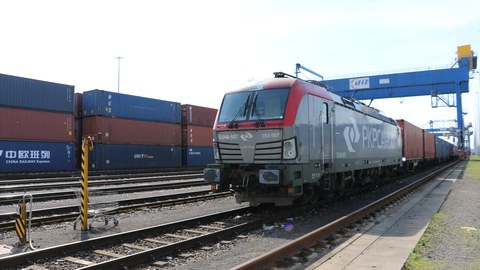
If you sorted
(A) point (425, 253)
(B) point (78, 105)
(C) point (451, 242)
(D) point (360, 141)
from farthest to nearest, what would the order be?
(B) point (78, 105) → (D) point (360, 141) → (C) point (451, 242) → (A) point (425, 253)

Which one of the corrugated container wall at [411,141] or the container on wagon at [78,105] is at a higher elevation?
the container on wagon at [78,105]

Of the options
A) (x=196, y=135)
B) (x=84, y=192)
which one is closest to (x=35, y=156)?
(x=196, y=135)

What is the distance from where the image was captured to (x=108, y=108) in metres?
26.8

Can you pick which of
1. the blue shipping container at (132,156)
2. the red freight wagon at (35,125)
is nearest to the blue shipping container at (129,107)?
the blue shipping container at (132,156)

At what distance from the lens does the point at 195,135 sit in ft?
113

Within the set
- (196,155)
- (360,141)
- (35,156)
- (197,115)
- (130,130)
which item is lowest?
(196,155)

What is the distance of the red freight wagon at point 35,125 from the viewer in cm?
2112

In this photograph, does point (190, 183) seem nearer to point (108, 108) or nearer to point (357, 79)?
point (108, 108)

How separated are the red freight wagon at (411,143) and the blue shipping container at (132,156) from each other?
60.0 ft

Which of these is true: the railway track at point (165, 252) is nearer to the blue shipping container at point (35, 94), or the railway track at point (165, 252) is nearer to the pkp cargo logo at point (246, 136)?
the pkp cargo logo at point (246, 136)

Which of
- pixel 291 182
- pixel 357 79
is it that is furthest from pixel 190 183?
pixel 357 79

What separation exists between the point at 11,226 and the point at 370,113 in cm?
1244

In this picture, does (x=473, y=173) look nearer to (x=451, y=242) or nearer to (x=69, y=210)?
(x=451, y=242)

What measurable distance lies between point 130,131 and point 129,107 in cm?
185
